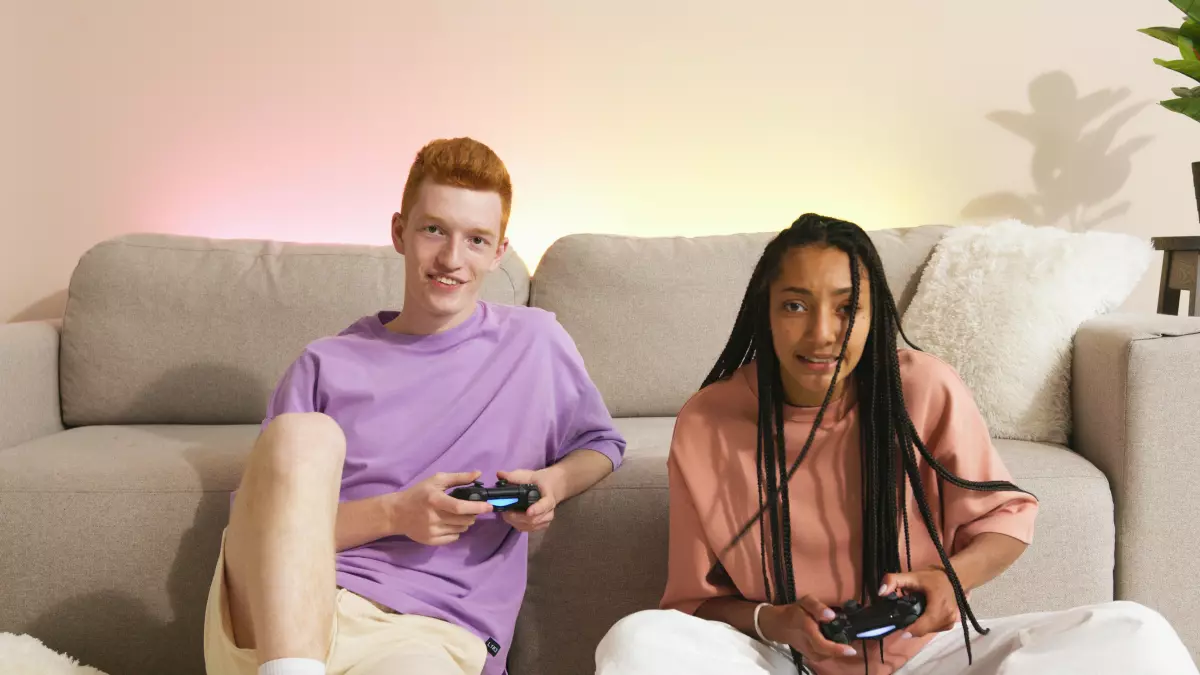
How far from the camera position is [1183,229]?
2.80 meters

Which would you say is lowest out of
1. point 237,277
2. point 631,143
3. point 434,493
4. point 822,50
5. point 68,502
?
point 68,502

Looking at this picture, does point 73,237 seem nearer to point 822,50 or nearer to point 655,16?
point 655,16

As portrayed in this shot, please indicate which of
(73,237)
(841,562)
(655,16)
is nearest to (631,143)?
(655,16)

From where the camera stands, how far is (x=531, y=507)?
131 cm

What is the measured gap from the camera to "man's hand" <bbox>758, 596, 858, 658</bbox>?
1.07m

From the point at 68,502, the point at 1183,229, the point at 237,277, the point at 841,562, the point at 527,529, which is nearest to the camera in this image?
the point at 841,562

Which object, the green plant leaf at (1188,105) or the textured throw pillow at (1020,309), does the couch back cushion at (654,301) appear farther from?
the green plant leaf at (1188,105)

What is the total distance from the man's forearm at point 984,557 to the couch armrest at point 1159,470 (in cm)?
57

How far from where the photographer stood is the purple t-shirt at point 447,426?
1.35m

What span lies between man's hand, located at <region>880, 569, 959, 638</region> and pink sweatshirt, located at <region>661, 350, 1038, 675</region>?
95mm

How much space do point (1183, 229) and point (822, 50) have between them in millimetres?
1165

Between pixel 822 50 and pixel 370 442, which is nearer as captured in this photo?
pixel 370 442

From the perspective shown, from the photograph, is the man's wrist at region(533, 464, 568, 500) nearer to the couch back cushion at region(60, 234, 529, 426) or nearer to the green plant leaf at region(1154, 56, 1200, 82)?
the couch back cushion at region(60, 234, 529, 426)

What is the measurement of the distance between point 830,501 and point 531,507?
0.39 m
